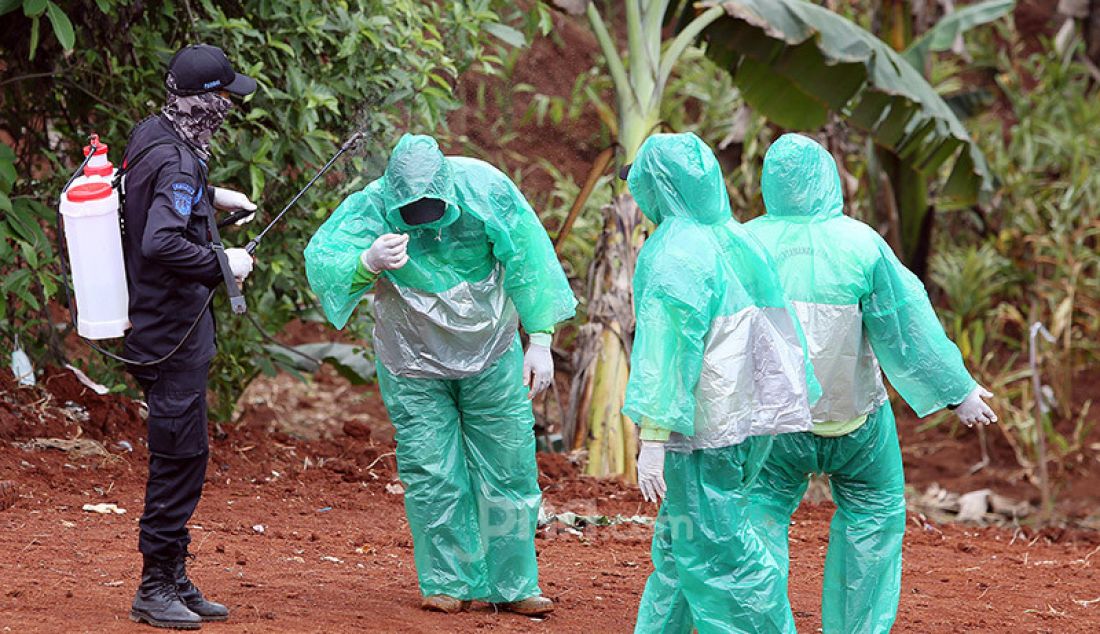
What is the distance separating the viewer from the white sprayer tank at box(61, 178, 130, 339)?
13.3ft

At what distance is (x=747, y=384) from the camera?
4113 millimetres

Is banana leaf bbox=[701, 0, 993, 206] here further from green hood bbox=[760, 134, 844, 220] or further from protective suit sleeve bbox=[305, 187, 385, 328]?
protective suit sleeve bbox=[305, 187, 385, 328]

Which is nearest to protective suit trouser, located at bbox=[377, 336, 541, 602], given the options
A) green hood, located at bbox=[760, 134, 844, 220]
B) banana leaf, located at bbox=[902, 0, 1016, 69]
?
green hood, located at bbox=[760, 134, 844, 220]

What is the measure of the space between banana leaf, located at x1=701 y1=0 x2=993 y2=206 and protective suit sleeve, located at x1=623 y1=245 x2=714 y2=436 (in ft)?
12.4

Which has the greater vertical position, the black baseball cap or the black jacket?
the black baseball cap

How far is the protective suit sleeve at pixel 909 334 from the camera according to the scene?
4.50 metres

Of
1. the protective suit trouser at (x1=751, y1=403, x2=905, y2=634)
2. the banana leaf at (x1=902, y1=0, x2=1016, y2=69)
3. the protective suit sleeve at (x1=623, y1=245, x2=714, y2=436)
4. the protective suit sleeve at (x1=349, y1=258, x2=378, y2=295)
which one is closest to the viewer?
the protective suit sleeve at (x1=623, y1=245, x2=714, y2=436)

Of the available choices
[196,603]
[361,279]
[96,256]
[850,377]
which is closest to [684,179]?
[850,377]

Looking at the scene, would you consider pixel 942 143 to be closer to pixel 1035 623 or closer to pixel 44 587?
pixel 1035 623

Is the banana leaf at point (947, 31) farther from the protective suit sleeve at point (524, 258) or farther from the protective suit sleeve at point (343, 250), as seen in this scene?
the protective suit sleeve at point (343, 250)

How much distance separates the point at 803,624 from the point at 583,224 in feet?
16.6

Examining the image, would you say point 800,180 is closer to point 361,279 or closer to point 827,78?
point 361,279

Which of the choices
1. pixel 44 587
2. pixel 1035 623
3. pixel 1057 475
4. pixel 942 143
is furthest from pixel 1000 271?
pixel 44 587

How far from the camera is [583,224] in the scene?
388 inches
